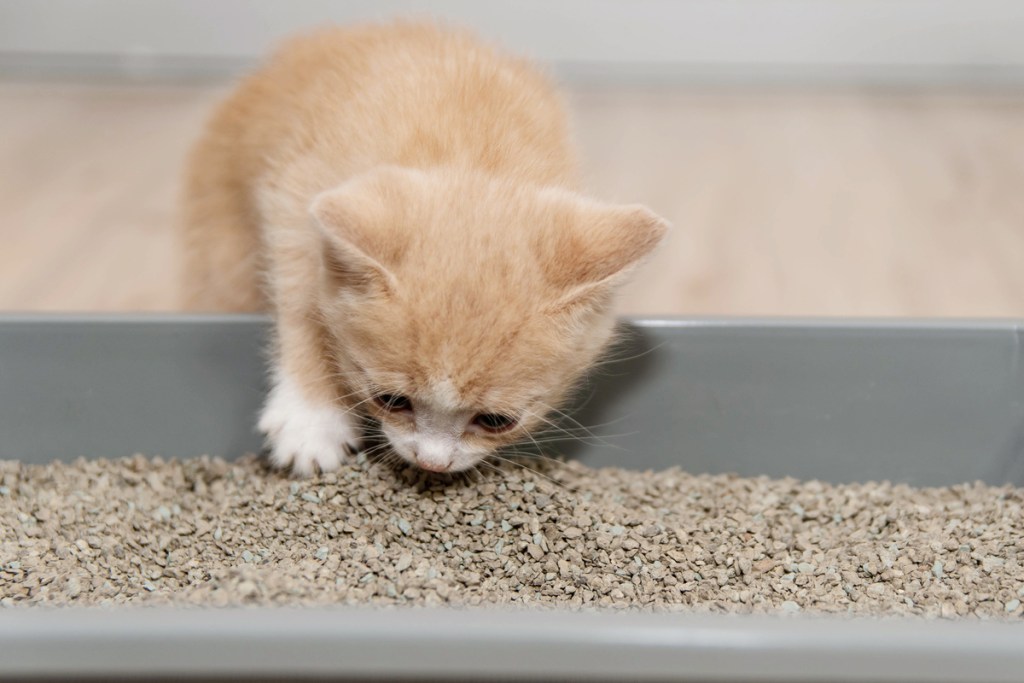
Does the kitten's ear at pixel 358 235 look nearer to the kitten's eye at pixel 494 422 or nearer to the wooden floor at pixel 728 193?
the kitten's eye at pixel 494 422

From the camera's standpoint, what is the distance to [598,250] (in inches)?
50.4

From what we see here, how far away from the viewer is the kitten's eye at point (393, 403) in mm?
1346

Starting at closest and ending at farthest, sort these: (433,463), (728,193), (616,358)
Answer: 1. (433,463)
2. (616,358)
3. (728,193)

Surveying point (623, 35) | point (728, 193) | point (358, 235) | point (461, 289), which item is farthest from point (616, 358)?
point (623, 35)

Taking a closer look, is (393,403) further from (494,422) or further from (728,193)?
(728,193)

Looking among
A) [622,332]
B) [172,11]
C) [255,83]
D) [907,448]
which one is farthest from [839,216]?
[172,11]

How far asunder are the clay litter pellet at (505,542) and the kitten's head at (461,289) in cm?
14

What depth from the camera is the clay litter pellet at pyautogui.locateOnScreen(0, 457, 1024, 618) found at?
136 centimetres

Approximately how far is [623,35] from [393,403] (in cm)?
290

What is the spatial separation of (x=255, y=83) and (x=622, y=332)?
898mm

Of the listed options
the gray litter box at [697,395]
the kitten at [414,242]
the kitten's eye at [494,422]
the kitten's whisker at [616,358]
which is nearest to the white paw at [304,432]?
the kitten at [414,242]

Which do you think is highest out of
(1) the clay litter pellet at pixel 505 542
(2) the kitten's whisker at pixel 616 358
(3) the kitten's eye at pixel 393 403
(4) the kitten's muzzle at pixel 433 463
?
(2) the kitten's whisker at pixel 616 358

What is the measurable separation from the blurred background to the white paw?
1.00 m

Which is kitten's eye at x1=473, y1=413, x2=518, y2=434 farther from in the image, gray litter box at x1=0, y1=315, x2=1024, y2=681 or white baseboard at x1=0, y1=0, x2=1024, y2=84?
white baseboard at x1=0, y1=0, x2=1024, y2=84
